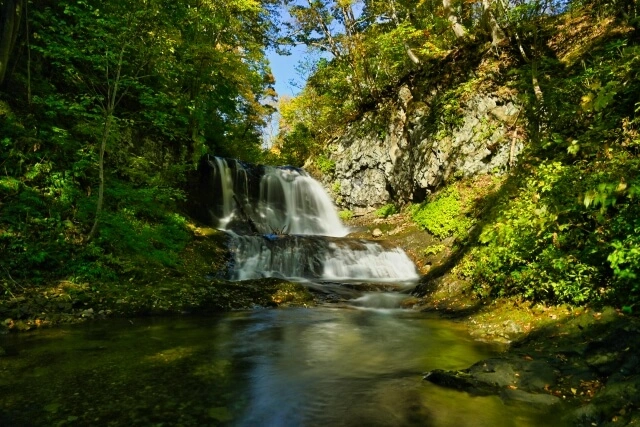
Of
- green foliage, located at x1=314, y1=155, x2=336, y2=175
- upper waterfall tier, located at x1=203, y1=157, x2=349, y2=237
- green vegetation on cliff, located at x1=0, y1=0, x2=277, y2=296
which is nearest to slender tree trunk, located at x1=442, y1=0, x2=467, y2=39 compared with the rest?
green foliage, located at x1=314, y1=155, x2=336, y2=175

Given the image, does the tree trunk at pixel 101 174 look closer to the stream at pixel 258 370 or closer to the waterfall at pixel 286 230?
the stream at pixel 258 370

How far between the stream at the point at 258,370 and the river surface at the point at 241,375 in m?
0.02

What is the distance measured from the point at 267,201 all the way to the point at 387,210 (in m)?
6.60

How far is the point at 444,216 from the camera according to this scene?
15.3 metres

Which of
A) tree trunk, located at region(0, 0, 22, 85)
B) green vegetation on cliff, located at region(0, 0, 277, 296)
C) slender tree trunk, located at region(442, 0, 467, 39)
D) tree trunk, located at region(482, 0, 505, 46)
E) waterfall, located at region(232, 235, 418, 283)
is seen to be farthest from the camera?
slender tree trunk, located at region(442, 0, 467, 39)

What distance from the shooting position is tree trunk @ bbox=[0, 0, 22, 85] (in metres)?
9.17

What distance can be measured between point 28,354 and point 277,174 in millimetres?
17673

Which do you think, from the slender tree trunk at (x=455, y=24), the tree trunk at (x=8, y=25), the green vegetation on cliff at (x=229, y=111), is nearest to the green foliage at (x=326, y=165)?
the green vegetation on cliff at (x=229, y=111)

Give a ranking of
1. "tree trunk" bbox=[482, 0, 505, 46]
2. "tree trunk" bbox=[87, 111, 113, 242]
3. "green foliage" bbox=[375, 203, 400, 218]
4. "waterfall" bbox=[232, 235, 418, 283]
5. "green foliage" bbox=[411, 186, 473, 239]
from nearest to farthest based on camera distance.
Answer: "tree trunk" bbox=[87, 111, 113, 242] → "green foliage" bbox=[411, 186, 473, 239] → "waterfall" bbox=[232, 235, 418, 283] → "tree trunk" bbox=[482, 0, 505, 46] → "green foliage" bbox=[375, 203, 400, 218]

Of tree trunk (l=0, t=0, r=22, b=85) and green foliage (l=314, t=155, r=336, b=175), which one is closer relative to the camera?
tree trunk (l=0, t=0, r=22, b=85)

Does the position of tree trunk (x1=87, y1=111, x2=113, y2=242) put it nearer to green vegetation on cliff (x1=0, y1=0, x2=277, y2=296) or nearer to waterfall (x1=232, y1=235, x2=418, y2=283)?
green vegetation on cliff (x1=0, y1=0, x2=277, y2=296)

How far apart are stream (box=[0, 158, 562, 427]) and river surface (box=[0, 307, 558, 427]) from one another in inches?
0.6

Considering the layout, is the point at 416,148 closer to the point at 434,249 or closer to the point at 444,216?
the point at 444,216

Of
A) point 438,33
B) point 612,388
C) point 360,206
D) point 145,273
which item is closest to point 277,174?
point 360,206
